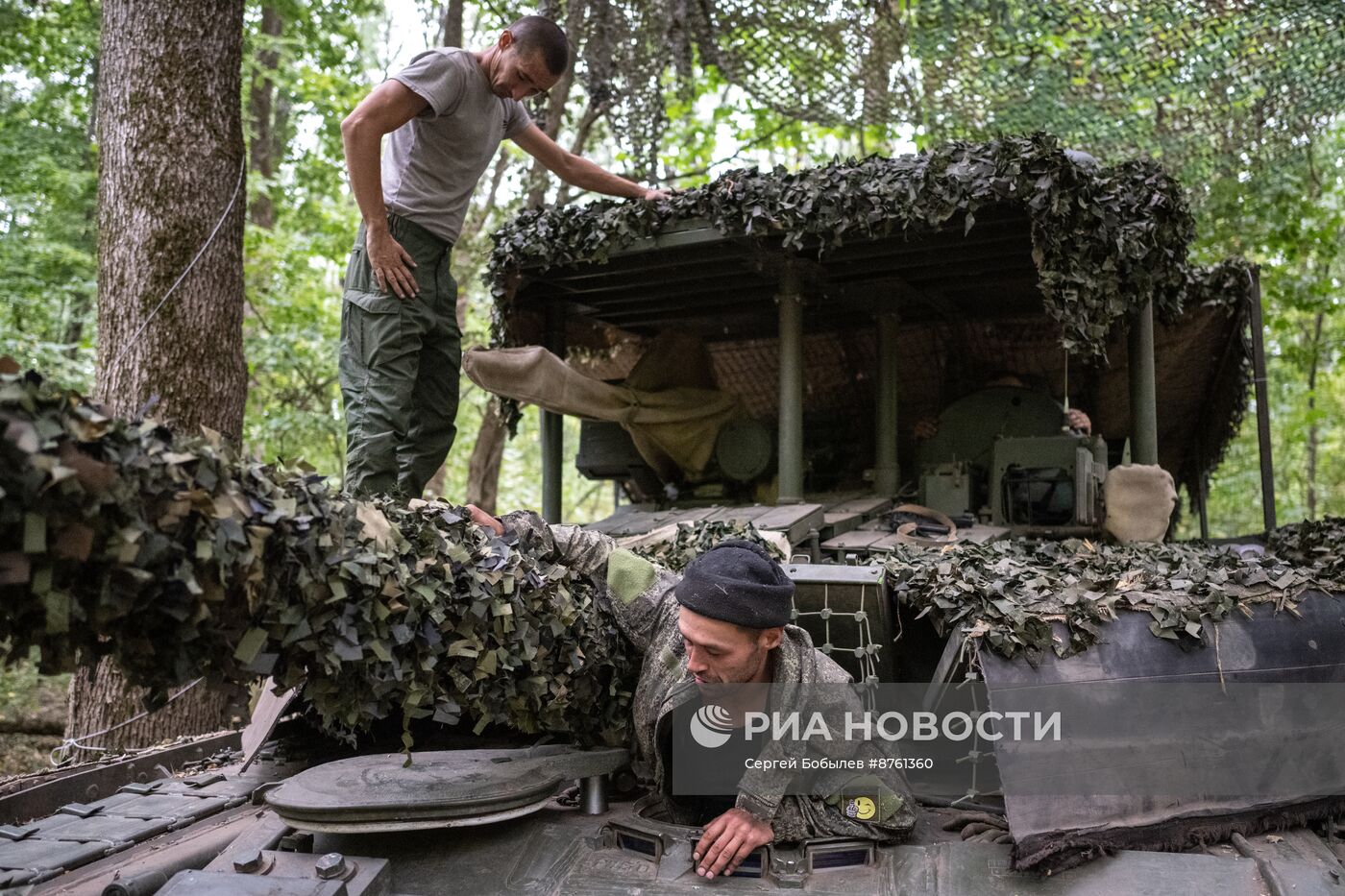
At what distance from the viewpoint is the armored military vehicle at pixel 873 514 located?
2.98 metres

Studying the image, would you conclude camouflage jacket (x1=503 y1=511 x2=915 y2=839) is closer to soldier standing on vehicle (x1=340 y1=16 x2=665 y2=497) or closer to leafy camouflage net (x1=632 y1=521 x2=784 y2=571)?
leafy camouflage net (x1=632 y1=521 x2=784 y2=571)

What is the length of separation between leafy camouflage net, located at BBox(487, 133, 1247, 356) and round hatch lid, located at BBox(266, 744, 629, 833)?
3.06m

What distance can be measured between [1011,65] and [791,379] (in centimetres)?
554

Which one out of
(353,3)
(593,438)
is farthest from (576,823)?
(353,3)

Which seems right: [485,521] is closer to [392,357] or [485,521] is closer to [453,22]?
[392,357]

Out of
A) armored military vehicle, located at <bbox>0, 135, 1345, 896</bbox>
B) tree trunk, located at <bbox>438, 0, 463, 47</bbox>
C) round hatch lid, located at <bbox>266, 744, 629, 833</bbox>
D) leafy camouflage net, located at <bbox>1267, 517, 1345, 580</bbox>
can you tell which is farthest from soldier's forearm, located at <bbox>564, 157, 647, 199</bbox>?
tree trunk, located at <bbox>438, 0, 463, 47</bbox>

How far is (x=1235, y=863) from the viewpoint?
115 inches

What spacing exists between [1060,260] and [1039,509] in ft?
4.63

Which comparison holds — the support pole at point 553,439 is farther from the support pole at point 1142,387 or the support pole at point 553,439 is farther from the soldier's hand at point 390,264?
the support pole at point 1142,387

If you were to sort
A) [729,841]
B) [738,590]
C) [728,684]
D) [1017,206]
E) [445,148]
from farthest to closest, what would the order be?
[1017,206] → [445,148] → [728,684] → [738,590] → [729,841]

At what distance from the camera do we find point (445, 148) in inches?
185

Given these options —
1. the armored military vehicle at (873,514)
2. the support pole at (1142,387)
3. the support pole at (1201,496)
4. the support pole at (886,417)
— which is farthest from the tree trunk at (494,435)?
the support pole at (1201,496)

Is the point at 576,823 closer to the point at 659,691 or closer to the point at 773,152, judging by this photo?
the point at 659,691

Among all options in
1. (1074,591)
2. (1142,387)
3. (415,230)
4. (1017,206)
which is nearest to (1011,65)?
(1142,387)
